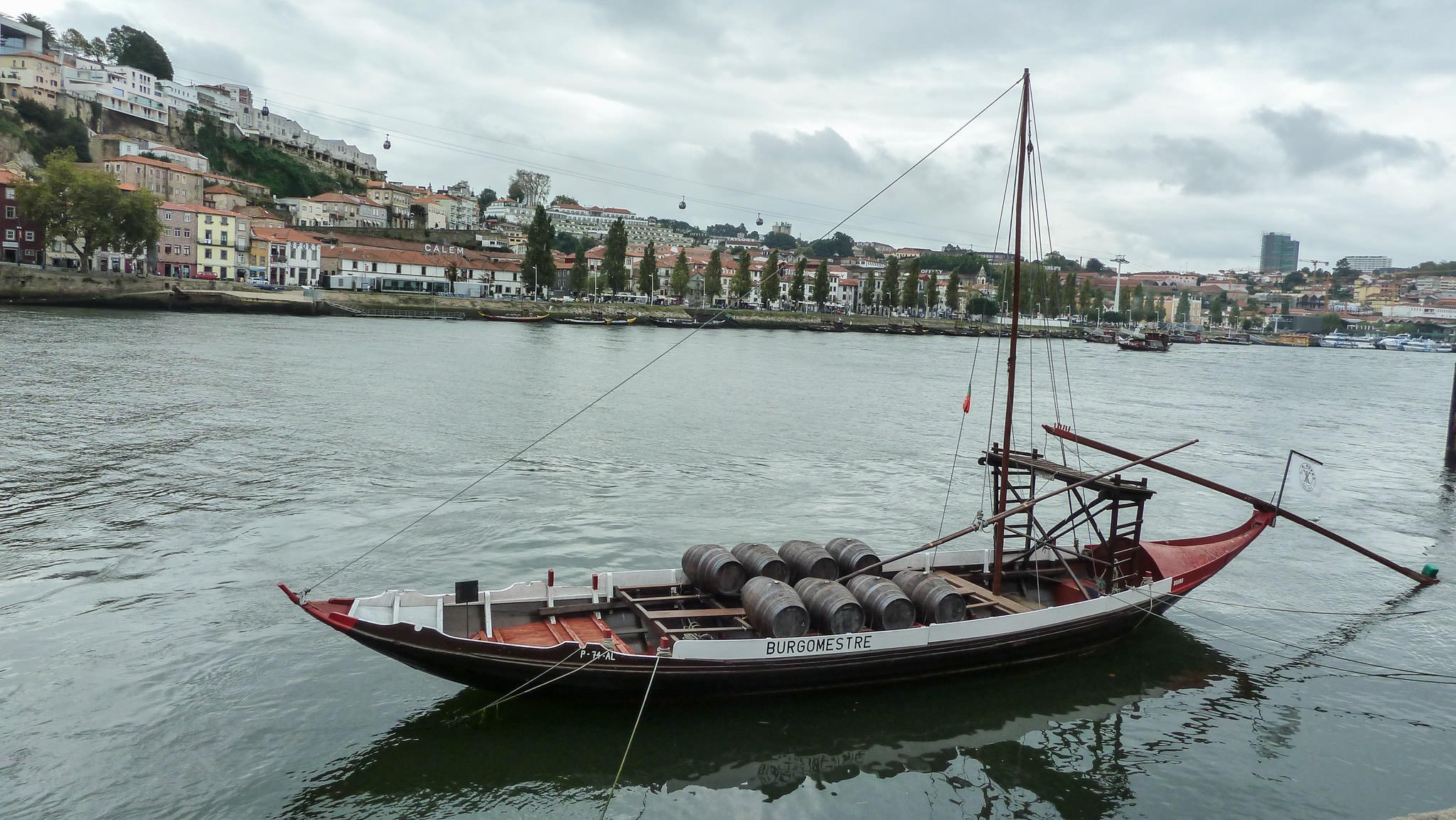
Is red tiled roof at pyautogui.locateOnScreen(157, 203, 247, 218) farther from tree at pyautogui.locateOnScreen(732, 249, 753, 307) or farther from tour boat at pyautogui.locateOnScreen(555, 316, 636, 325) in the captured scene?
tree at pyautogui.locateOnScreen(732, 249, 753, 307)

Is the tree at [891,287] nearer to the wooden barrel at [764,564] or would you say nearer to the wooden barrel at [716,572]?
the wooden barrel at [764,564]

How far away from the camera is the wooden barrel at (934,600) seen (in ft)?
42.3

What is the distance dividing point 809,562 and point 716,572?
5.16ft

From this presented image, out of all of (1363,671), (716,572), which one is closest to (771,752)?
(716,572)

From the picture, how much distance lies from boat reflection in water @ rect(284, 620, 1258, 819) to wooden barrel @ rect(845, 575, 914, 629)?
3.15 feet

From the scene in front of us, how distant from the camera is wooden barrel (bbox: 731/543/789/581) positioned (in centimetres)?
1352

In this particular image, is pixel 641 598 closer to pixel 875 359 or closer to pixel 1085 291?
pixel 875 359

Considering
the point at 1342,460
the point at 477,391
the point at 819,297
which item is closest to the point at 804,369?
the point at 477,391

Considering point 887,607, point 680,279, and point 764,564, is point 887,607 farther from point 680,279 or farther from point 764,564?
point 680,279

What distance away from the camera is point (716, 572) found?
13.2 metres

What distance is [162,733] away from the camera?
11047mm

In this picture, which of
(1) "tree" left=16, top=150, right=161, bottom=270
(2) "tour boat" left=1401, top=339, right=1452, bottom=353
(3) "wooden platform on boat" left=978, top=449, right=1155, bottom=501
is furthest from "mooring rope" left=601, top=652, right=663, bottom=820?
(2) "tour boat" left=1401, top=339, right=1452, bottom=353

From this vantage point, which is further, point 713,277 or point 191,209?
point 713,277

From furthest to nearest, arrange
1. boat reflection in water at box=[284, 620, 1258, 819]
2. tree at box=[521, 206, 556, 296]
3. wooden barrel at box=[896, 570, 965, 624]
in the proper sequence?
1. tree at box=[521, 206, 556, 296]
2. wooden barrel at box=[896, 570, 965, 624]
3. boat reflection in water at box=[284, 620, 1258, 819]
